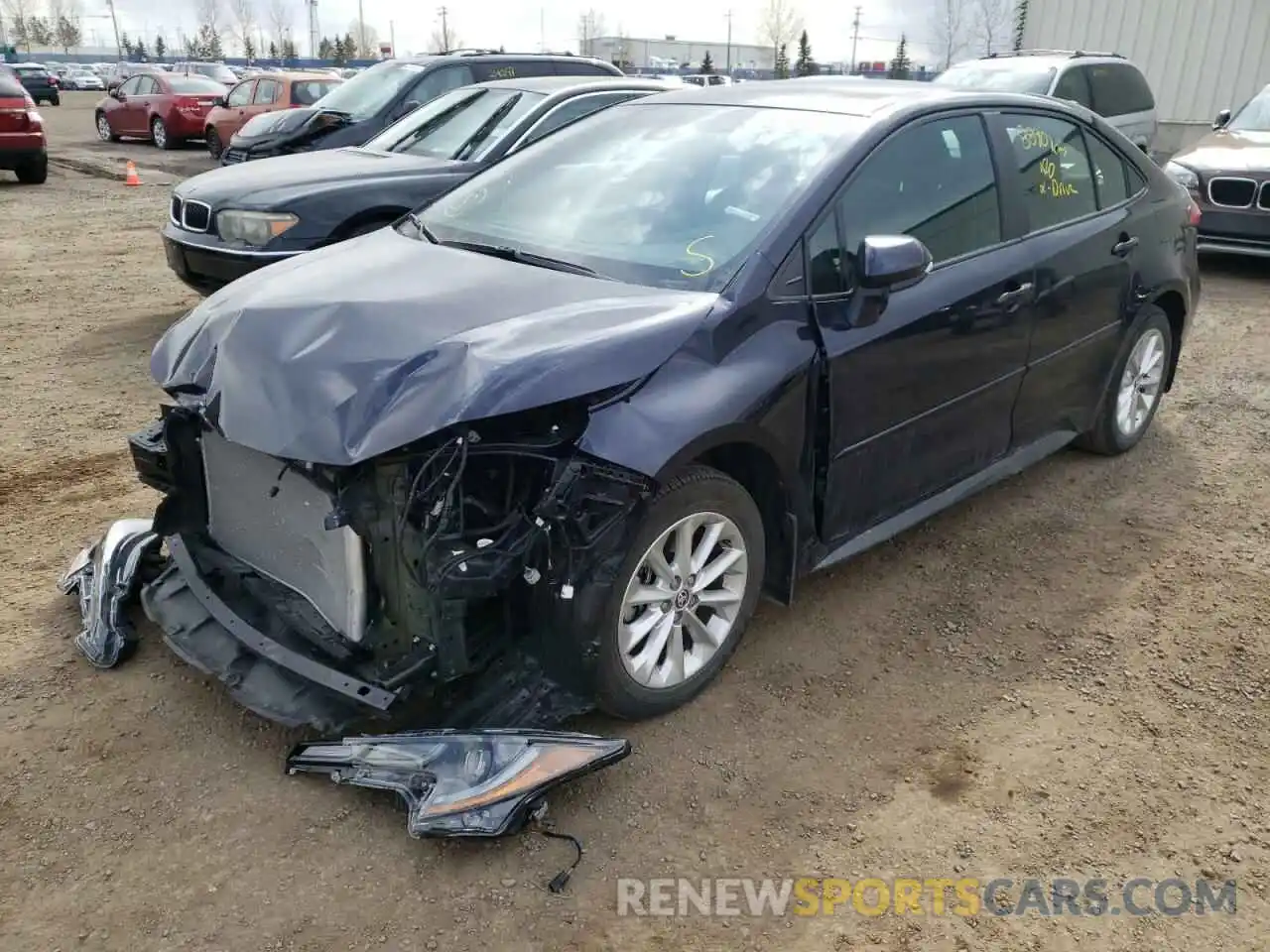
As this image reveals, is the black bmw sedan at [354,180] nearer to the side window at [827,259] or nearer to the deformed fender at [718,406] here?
the side window at [827,259]

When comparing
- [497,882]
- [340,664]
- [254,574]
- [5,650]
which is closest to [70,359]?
[5,650]

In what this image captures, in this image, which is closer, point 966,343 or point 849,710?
point 849,710

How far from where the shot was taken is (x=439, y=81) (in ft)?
31.0

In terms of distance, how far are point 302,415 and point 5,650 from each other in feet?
5.48

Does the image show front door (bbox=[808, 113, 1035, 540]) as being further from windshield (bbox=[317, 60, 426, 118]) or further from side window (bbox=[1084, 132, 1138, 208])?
windshield (bbox=[317, 60, 426, 118])

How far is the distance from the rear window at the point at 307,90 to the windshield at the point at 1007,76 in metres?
10.7

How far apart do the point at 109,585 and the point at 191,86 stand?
21217 mm

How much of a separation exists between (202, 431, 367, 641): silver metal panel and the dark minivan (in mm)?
6798

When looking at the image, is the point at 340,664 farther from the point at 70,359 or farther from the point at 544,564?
the point at 70,359

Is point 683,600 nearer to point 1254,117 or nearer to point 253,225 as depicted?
point 253,225

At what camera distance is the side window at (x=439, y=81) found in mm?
9336

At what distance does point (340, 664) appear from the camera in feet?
9.10

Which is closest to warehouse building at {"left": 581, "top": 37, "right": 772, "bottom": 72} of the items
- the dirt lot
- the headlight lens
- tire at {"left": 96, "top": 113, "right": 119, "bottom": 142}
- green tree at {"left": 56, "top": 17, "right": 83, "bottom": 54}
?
green tree at {"left": 56, "top": 17, "right": 83, "bottom": 54}

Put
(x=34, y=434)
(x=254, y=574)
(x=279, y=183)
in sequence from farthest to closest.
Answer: (x=279, y=183) < (x=34, y=434) < (x=254, y=574)
